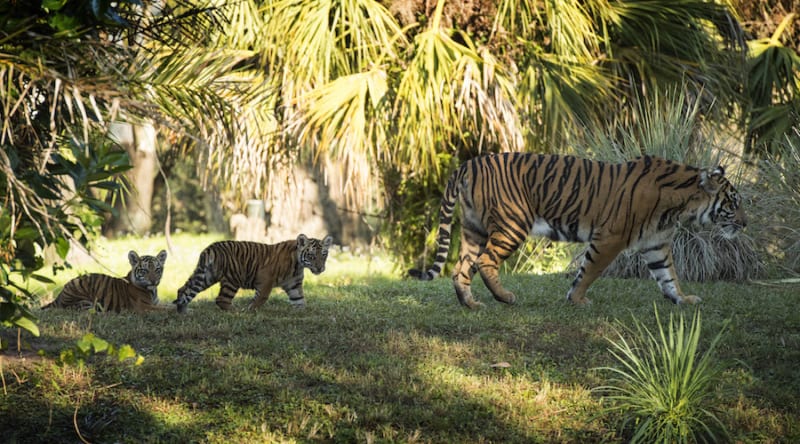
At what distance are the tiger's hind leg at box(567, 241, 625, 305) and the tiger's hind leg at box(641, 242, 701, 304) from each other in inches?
16.3

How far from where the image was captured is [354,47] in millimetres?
11781

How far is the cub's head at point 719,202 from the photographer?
783cm

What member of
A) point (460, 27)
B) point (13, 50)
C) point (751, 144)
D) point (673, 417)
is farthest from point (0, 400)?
point (751, 144)

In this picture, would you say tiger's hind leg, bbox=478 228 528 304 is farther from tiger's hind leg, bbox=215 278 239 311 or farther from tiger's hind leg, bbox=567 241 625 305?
tiger's hind leg, bbox=215 278 239 311

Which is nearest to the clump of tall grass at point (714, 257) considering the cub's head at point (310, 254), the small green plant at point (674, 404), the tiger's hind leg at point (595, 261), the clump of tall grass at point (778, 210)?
the clump of tall grass at point (778, 210)

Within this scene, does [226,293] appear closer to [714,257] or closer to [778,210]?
[714,257]

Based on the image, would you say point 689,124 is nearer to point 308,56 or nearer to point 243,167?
point 308,56

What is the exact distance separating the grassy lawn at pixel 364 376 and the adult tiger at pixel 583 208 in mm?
428

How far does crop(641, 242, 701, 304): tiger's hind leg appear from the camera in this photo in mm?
7990

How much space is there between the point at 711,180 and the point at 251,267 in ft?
12.7

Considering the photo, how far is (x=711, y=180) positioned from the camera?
7.84m

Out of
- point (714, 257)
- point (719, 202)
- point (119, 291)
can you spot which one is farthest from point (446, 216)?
point (714, 257)

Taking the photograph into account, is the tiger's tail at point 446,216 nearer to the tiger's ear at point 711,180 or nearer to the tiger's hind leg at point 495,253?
the tiger's hind leg at point 495,253

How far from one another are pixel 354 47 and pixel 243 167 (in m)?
2.04
